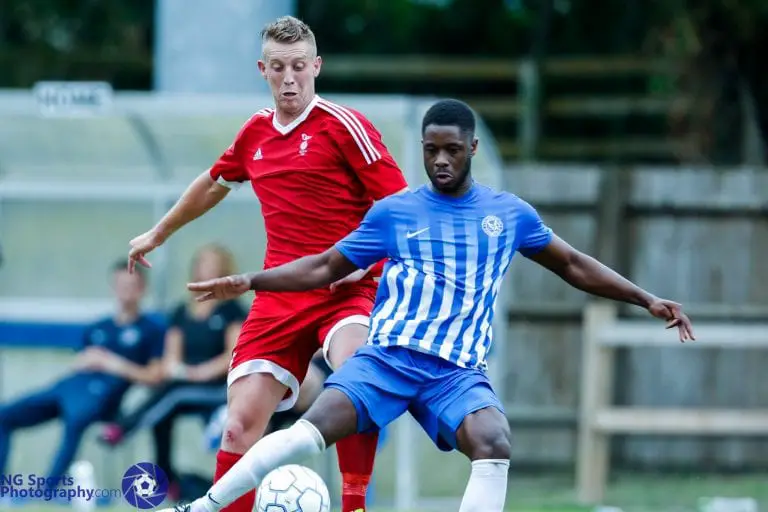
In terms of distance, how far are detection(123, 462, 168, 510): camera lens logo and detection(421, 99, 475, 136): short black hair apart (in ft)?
10.1

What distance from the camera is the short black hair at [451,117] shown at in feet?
19.6

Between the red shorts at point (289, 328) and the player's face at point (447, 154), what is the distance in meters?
0.78

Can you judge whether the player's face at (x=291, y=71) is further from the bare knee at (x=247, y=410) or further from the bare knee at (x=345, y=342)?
the bare knee at (x=247, y=410)

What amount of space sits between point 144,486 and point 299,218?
2599 mm

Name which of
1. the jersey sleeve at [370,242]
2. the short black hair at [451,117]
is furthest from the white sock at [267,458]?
the short black hair at [451,117]

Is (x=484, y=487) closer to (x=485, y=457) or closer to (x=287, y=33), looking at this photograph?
(x=485, y=457)

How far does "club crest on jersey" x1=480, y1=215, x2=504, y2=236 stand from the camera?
6090mm

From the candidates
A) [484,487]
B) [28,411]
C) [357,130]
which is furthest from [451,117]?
[28,411]

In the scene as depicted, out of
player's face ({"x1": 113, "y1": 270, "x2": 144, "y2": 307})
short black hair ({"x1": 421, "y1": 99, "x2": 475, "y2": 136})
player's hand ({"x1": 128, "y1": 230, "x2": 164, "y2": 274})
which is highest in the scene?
short black hair ({"x1": 421, "y1": 99, "x2": 475, "y2": 136})

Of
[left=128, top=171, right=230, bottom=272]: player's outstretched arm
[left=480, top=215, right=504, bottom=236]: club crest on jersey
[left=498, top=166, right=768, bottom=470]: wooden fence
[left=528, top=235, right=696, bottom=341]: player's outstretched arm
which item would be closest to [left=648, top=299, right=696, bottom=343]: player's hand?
[left=528, top=235, right=696, bottom=341]: player's outstretched arm

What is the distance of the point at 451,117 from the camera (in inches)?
236

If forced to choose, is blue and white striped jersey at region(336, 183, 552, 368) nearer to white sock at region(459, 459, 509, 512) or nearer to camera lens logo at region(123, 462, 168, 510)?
white sock at region(459, 459, 509, 512)

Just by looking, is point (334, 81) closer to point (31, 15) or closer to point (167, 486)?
point (31, 15)

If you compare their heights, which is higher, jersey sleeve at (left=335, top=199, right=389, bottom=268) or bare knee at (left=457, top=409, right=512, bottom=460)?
jersey sleeve at (left=335, top=199, right=389, bottom=268)
